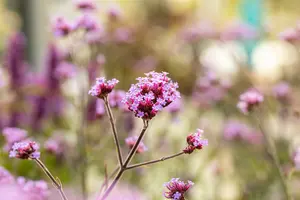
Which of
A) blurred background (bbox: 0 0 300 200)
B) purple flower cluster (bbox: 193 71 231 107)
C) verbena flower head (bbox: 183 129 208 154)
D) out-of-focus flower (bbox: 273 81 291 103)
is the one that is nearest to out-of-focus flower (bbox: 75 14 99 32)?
blurred background (bbox: 0 0 300 200)

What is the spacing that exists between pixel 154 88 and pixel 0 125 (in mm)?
907

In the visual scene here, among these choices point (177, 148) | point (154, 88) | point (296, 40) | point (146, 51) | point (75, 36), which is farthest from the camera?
point (146, 51)

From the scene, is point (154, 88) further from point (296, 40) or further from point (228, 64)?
point (228, 64)

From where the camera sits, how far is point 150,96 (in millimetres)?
518

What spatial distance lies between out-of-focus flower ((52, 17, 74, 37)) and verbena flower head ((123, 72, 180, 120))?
0.38 meters

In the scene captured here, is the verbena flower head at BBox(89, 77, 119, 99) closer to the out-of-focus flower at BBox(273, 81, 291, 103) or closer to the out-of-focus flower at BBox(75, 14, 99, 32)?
the out-of-focus flower at BBox(75, 14, 99, 32)

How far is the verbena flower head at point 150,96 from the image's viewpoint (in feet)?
1.70

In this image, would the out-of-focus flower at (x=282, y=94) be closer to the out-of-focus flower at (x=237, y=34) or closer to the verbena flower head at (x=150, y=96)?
the out-of-focus flower at (x=237, y=34)

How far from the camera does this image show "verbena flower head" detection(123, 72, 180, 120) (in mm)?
519

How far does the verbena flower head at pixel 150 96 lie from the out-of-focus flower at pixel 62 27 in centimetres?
38

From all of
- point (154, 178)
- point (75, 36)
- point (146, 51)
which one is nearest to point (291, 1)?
point (146, 51)

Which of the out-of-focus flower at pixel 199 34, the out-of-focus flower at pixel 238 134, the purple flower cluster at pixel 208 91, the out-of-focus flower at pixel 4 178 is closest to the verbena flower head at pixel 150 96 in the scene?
the out-of-focus flower at pixel 4 178

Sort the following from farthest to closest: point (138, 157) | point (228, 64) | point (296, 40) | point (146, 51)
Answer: point (228, 64)
point (146, 51)
point (138, 157)
point (296, 40)

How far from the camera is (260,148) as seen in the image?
1515 millimetres
